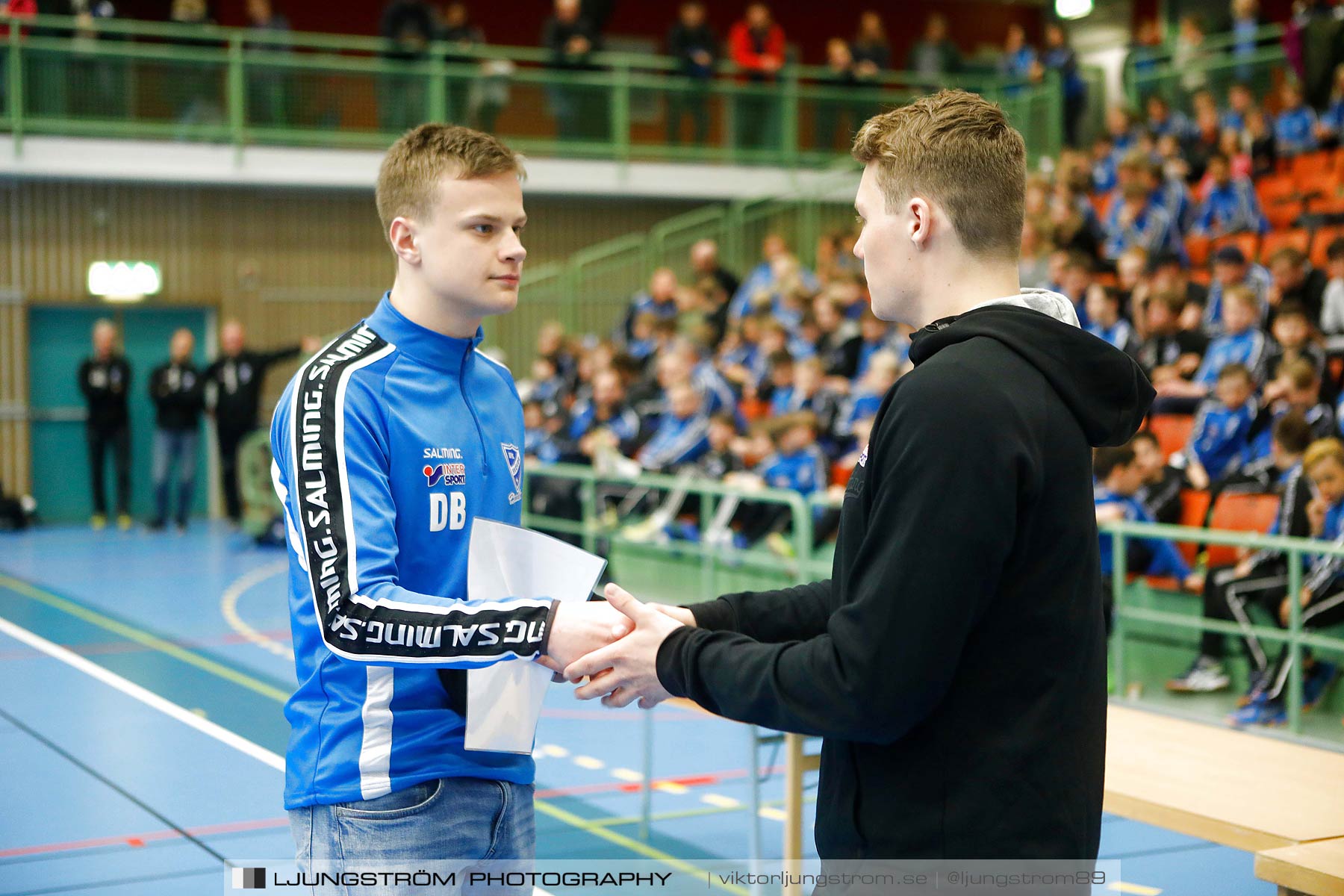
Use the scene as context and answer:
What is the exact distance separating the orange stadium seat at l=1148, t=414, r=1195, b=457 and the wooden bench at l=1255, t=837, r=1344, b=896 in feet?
22.3

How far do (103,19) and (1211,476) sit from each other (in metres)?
14.8

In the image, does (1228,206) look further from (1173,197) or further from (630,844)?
(630,844)

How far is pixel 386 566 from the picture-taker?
241 centimetres

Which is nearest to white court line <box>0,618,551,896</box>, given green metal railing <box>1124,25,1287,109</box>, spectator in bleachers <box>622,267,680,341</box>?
spectator in bleachers <box>622,267,680,341</box>

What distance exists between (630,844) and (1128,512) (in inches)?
167

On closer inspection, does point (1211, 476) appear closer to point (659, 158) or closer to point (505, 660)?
point (505, 660)

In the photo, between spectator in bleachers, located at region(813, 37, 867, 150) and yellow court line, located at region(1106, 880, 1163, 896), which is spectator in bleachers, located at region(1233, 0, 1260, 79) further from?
yellow court line, located at region(1106, 880, 1163, 896)

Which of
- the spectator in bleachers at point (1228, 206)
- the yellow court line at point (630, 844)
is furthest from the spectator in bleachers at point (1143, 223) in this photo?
the yellow court line at point (630, 844)

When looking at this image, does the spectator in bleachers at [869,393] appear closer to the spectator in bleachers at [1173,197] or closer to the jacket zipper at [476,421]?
the spectator in bleachers at [1173,197]

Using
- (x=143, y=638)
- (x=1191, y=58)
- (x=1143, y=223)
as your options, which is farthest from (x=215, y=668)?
(x=1191, y=58)

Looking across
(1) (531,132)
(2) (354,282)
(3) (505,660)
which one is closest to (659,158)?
(1) (531,132)

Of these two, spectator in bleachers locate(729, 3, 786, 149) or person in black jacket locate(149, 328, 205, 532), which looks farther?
spectator in bleachers locate(729, 3, 786, 149)

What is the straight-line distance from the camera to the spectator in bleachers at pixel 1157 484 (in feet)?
28.3

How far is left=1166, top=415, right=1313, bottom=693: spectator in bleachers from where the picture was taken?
24.3 feet
